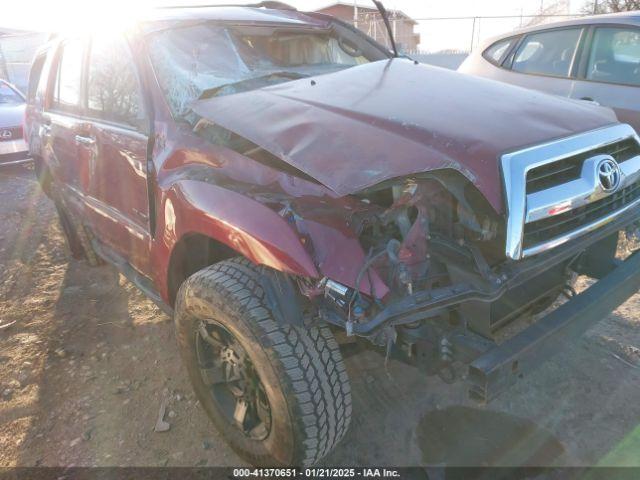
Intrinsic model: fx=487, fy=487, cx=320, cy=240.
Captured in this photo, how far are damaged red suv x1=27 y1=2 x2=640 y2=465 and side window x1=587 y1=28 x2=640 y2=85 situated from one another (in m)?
2.57

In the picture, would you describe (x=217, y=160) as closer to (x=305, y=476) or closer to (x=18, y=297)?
(x=305, y=476)

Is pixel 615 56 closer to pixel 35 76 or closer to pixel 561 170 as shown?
pixel 561 170

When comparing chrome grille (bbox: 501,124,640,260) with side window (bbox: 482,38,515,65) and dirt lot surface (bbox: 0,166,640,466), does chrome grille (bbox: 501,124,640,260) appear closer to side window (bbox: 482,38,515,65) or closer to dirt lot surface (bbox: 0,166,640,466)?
dirt lot surface (bbox: 0,166,640,466)

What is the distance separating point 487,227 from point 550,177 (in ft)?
1.09

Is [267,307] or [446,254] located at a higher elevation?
[446,254]

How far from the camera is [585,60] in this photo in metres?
4.59

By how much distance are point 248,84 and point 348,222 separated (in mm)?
1243

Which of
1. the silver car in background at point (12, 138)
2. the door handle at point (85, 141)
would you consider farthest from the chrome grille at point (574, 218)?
the silver car in background at point (12, 138)

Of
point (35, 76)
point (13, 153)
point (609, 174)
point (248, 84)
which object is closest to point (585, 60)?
point (609, 174)

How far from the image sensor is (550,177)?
189cm

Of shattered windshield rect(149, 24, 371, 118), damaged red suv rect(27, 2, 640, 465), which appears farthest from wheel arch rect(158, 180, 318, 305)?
shattered windshield rect(149, 24, 371, 118)

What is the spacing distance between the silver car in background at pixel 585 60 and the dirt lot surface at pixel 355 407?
2021 mm

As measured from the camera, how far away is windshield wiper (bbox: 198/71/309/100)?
101 inches

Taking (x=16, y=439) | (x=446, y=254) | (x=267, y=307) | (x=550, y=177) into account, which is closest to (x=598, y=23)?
(x=550, y=177)
